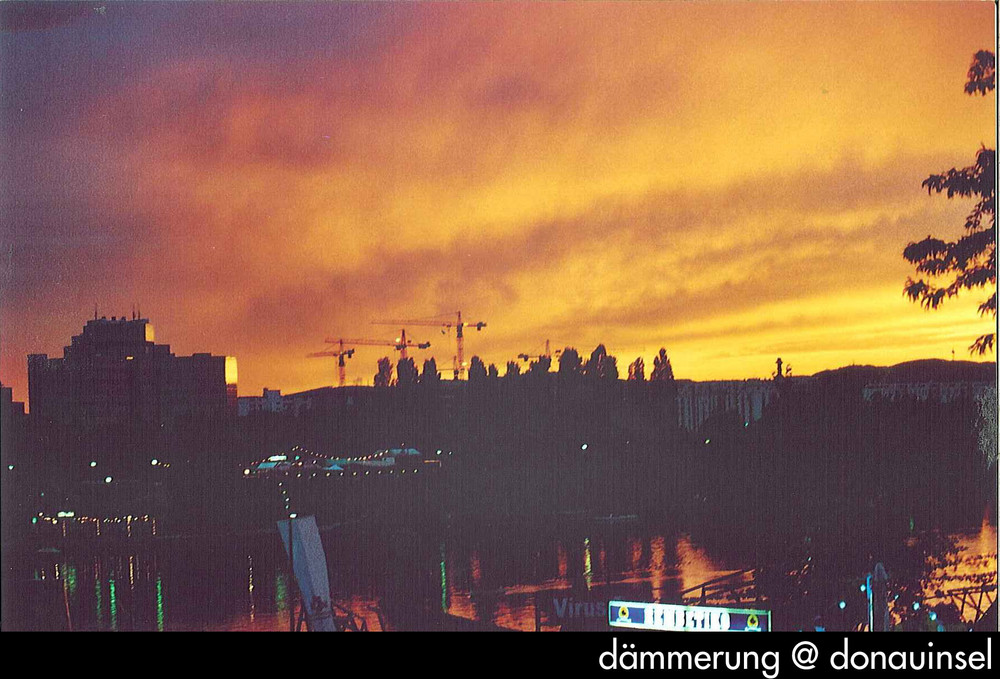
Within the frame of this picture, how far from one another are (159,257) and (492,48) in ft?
6.05

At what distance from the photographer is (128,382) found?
16.4ft

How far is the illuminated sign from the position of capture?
14.4 ft

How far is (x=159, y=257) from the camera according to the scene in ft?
15.7

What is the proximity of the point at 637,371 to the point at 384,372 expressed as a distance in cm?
125

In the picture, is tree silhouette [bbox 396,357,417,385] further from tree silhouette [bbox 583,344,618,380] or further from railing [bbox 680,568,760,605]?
railing [bbox 680,568,760,605]

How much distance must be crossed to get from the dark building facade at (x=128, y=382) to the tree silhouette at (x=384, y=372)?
732 mm

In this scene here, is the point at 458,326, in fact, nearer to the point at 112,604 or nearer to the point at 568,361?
the point at 568,361

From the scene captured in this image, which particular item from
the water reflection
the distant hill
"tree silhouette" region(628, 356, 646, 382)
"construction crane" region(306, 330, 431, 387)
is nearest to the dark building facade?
"construction crane" region(306, 330, 431, 387)

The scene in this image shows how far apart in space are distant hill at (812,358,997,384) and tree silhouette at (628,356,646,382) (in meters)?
0.84

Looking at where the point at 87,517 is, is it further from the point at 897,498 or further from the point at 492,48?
the point at 897,498

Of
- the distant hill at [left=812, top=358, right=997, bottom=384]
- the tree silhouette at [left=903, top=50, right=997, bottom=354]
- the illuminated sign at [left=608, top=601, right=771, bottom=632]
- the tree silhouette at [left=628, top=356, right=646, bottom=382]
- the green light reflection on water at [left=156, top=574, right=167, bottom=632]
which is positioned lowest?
the illuminated sign at [left=608, top=601, right=771, bottom=632]

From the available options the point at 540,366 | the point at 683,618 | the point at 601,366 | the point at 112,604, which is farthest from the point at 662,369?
the point at 112,604
